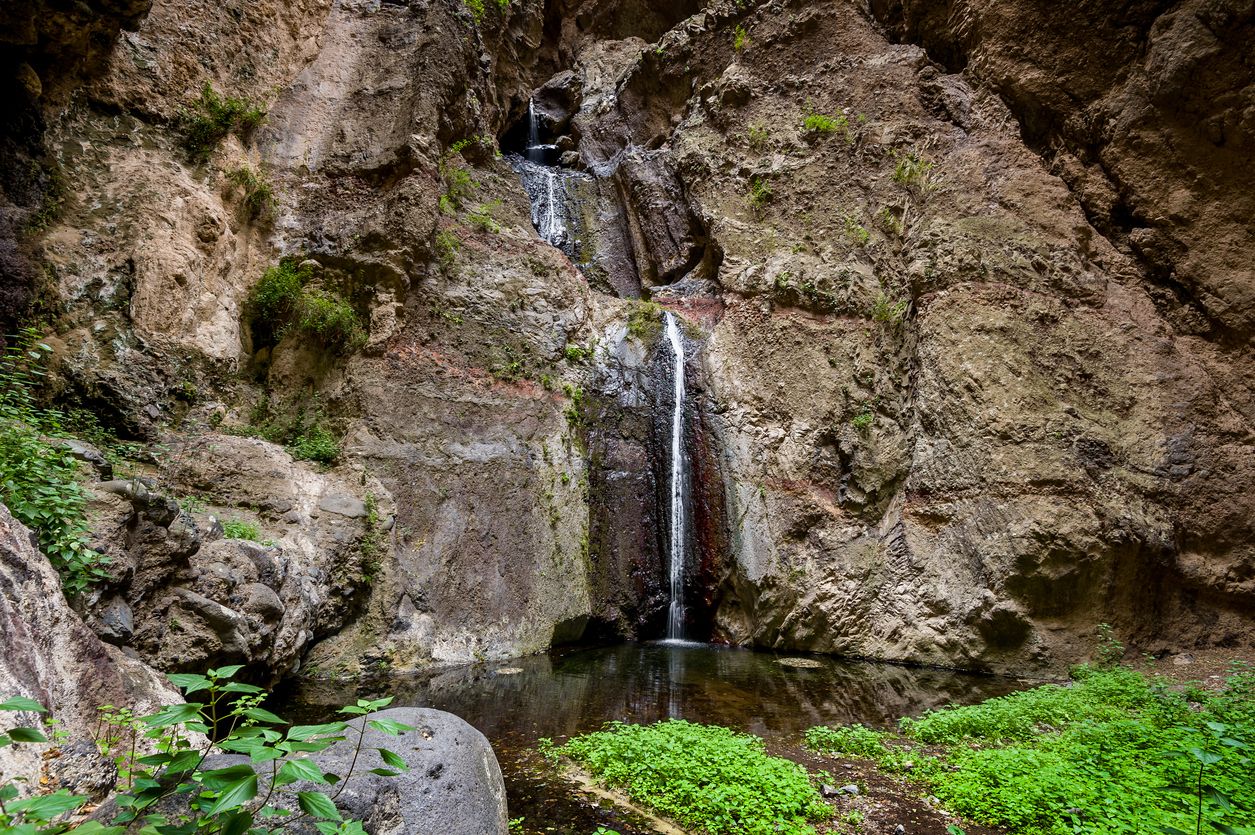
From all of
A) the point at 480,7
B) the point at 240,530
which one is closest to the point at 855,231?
the point at 480,7

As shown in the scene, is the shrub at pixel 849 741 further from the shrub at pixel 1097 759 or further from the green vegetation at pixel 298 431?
the green vegetation at pixel 298 431

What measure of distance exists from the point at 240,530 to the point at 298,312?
4.59 metres

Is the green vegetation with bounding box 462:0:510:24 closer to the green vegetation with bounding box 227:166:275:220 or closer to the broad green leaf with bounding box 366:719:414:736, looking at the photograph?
the green vegetation with bounding box 227:166:275:220

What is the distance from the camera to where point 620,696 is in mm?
7492

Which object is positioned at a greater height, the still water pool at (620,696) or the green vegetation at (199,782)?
the green vegetation at (199,782)

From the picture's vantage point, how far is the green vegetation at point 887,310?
40.9ft

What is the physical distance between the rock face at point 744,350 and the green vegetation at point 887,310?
2.7 inches

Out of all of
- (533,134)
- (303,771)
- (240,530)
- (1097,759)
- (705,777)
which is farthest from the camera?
(533,134)

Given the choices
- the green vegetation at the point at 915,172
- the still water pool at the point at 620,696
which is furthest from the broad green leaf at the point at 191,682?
the green vegetation at the point at 915,172

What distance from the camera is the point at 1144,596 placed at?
9266 millimetres

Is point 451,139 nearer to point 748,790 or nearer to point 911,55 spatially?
point 911,55

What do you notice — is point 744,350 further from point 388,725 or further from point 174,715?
point 174,715

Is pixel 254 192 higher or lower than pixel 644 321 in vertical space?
higher

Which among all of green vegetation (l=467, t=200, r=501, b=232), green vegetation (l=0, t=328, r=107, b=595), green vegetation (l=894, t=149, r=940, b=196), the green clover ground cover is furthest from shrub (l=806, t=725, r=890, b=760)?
green vegetation (l=467, t=200, r=501, b=232)
